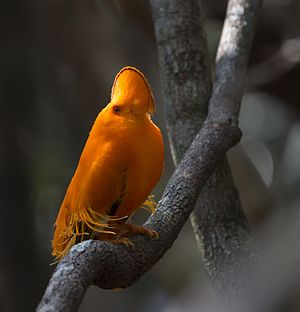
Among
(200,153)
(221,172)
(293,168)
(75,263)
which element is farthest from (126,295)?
(75,263)

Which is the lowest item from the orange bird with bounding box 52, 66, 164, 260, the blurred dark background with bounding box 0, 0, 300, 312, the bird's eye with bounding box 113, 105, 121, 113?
the blurred dark background with bounding box 0, 0, 300, 312

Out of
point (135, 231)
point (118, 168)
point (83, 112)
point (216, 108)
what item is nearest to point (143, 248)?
point (135, 231)

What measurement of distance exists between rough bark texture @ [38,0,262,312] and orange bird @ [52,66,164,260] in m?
0.10

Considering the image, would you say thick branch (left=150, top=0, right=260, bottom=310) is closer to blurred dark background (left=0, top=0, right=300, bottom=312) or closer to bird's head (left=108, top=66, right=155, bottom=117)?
bird's head (left=108, top=66, right=155, bottom=117)

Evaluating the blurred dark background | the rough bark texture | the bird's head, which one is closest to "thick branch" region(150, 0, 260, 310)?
the rough bark texture

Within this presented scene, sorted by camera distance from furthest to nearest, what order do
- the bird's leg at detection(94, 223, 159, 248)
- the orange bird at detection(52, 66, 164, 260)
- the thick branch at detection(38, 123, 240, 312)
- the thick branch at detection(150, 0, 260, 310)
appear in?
the thick branch at detection(150, 0, 260, 310), the bird's leg at detection(94, 223, 159, 248), the orange bird at detection(52, 66, 164, 260), the thick branch at detection(38, 123, 240, 312)

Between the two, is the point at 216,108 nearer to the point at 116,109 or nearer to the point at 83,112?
the point at 116,109

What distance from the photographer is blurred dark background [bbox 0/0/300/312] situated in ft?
15.6

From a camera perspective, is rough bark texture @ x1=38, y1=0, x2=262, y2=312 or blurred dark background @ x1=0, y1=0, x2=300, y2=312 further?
blurred dark background @ x1=0, y1=0, x2=300, y2=312

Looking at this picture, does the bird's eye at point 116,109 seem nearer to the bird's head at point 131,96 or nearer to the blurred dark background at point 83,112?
the bird's head at point 131,96

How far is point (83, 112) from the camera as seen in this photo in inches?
239

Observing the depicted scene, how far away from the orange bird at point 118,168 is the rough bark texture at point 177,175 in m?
0.10

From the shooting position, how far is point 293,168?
4742mm

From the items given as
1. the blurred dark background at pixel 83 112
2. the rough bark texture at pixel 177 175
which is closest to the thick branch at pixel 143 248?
the rough bark texture at pixel 177 175
